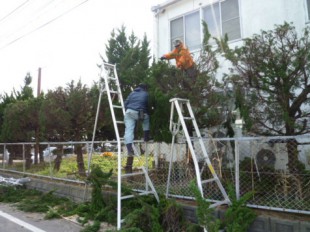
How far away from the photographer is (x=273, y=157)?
6.21 metres

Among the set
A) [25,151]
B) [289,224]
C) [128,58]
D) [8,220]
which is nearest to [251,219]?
[289,224]

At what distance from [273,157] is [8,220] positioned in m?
5.62

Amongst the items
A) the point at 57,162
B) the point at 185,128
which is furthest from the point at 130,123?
the point at 57,162

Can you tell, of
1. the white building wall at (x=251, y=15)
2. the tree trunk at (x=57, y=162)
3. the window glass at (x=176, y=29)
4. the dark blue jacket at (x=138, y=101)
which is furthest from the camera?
the window glass at (x=176, y=29)

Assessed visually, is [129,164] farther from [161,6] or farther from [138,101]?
[161,6]

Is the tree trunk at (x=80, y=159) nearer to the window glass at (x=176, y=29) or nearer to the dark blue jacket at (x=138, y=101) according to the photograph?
the dark blue jacket at (x=138, y=101)

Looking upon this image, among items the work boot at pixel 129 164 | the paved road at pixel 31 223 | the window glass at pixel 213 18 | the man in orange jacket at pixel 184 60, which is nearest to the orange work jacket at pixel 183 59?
the man in orange jacket at pixel 184 60

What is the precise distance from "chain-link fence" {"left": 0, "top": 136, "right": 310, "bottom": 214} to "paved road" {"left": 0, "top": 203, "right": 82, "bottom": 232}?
1532 millimetres

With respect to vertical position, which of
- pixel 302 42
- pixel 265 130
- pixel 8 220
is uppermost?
pixel 302 42

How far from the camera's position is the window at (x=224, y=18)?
30.8ft

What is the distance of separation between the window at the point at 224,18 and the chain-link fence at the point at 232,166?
4.02 m

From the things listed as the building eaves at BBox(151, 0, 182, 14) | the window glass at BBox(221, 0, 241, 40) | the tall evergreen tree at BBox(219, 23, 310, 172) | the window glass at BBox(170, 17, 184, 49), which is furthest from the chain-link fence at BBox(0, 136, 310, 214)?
the building eaves at BBox(151, 0, 182, 14)

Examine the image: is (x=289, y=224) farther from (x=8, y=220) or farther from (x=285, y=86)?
(x=8, y=220)

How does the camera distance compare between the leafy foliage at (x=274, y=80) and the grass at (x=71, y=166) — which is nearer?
the leafy foliage at (x=274, y=80)
